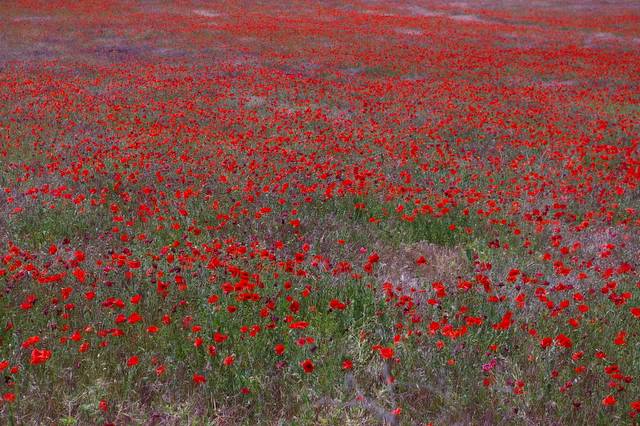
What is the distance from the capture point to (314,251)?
5.79 metres

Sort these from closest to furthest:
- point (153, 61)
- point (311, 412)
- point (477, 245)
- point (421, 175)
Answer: point (311, 412)
point (477, 245)
point (421, 175)
point (153, 61)

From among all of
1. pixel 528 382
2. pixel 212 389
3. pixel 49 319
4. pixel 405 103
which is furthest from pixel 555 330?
pixel 405 103

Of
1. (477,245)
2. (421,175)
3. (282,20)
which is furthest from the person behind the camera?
(282,20)

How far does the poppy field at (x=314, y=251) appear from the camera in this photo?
11.4 feet

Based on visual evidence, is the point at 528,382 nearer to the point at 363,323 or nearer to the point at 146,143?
the point at 363,323

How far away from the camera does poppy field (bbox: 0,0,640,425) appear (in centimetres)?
Answer: 347

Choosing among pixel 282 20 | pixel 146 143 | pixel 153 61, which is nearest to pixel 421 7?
pixel 282 20

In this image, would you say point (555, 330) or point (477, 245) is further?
point (477, 245)

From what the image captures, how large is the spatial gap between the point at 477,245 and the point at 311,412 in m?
3.41

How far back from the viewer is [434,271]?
559 centimetres

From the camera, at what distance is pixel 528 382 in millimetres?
3584

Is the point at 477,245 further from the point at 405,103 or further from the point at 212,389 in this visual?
the point at 405,103

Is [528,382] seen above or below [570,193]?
above

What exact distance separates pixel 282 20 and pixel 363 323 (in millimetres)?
34457
